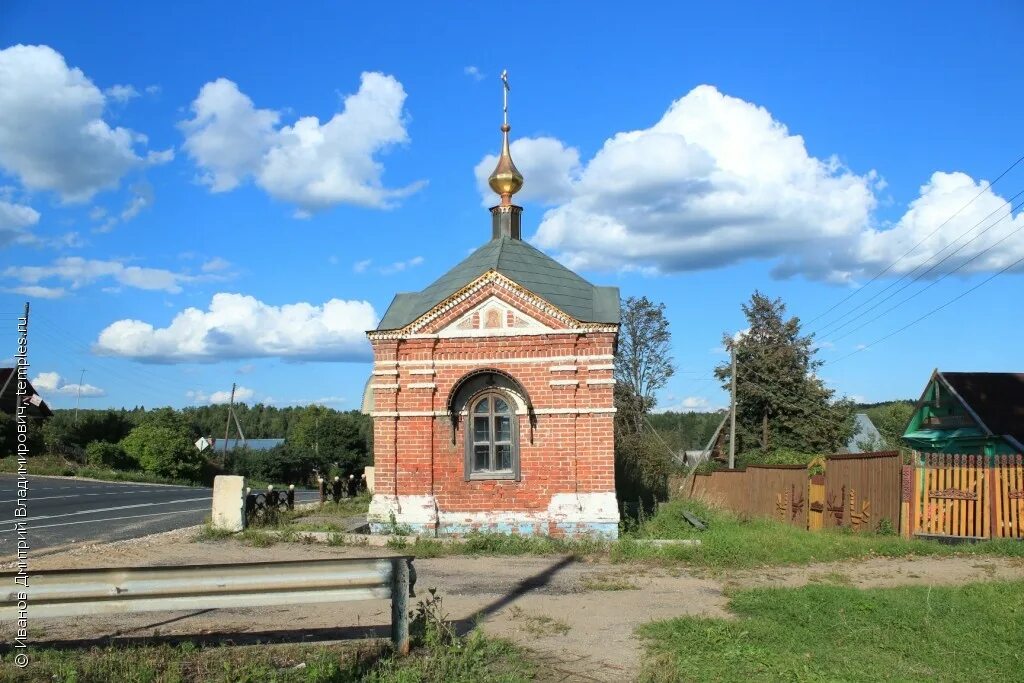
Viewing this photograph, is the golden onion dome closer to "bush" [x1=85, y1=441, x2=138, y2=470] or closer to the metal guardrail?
the metal guardrail

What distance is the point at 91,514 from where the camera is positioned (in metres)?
18.9

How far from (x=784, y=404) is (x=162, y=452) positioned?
33.5m

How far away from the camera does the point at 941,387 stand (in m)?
24.0

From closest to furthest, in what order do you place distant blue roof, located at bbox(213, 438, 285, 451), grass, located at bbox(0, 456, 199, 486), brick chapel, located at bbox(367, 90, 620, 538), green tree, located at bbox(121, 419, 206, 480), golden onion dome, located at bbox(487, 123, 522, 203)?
brick chapel, located at bbox(367, 90, 620, 538) → golden onion dome, located at bbox(487, 123, 522, 203) → grass, located at bbox(0, 456, 199, 486) → green tree, located at bbox(121, 419, 206, 480) → distant blue roof, located at bbox(213, 438, 285, 451)

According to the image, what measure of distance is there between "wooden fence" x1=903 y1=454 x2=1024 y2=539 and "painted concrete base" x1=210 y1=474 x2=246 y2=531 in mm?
12376

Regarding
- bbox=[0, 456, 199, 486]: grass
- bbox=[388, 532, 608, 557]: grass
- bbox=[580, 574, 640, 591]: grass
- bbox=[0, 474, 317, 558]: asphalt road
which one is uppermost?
bbox=[580, 574, 640, 591]: grass

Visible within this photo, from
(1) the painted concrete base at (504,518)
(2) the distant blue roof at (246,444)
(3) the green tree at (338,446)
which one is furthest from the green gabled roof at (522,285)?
(2) the distant blue roof at (246,444)

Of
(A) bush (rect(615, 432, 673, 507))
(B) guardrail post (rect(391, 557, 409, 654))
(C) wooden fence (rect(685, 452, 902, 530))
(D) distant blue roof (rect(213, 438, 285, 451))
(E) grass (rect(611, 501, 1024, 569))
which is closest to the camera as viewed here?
(B) guardrail post (rect(391, 557, 409, 654))

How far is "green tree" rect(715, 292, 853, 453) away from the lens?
3803 cm

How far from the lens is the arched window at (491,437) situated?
48.4ft

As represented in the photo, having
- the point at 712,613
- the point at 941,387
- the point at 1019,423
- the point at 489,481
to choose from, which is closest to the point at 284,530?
the point at 489,481

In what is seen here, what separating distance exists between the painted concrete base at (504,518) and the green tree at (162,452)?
34.3m

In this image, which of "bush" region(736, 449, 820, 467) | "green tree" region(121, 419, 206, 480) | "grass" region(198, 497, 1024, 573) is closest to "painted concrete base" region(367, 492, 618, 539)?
"grass" region(198, 497, 1024, 573)

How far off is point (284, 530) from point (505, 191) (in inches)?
355
